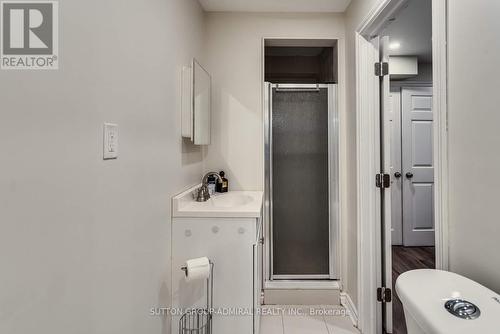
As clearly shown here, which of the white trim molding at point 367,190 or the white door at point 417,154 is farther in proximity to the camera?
the white door at point 417,154

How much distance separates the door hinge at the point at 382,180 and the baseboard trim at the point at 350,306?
99 cm

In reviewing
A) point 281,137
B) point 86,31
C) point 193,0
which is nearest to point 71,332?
point 86,31

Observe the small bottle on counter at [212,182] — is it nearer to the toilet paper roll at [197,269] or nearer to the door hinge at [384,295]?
the toilet paper roll at [197,269]

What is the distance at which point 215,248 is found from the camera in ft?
5.21

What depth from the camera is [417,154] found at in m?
3.66

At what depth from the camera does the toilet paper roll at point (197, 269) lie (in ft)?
4.69

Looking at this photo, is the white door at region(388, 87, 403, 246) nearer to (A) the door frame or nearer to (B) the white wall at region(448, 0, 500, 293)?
(A) the door frame

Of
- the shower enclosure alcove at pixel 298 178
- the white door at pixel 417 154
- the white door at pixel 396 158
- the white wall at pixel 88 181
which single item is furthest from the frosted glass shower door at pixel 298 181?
the white door at pixel 417 154

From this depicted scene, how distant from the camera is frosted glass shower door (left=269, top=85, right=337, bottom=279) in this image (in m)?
2.48

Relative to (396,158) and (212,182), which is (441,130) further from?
(396,158)

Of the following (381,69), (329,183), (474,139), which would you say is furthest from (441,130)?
(329,183)

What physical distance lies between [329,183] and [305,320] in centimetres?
116

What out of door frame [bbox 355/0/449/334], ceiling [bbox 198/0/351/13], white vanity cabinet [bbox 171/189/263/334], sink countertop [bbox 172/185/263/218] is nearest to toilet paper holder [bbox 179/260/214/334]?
white vanity cabinet [bbox 171/189/263/334]

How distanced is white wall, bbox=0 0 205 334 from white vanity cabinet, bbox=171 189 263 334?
0.43 feet
